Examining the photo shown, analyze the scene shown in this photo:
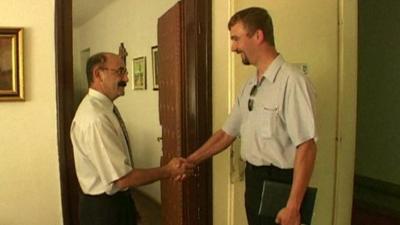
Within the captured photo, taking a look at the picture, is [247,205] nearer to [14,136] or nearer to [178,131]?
[178,131]

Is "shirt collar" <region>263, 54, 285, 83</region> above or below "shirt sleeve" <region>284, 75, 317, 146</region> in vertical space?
above

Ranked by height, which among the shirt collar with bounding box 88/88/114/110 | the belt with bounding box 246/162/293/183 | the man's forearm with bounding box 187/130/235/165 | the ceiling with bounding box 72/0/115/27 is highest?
the ceiling with bounding box 72/0/115/27

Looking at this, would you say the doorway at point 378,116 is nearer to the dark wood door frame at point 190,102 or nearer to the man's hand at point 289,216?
the dark wood door frame at point 190,102

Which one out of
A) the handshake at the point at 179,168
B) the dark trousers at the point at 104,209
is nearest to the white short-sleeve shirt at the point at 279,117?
the handshake at the point at 179,168

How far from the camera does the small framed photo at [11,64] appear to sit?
1.90m

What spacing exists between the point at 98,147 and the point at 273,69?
2.68 feet

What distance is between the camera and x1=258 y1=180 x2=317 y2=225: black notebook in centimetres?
157

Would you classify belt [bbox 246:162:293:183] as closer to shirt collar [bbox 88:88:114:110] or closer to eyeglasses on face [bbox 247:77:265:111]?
eyeglasses on face [bbox 247:77:265:111]

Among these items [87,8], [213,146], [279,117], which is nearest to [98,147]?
[213,146]

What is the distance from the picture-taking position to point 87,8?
13.0ft

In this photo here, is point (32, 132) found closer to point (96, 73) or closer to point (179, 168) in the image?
point (96, 73)

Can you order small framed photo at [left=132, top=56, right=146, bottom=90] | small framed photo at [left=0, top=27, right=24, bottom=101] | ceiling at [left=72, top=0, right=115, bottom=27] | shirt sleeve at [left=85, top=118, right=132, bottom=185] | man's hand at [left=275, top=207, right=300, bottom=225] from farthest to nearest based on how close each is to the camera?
small framed photo at [left=132, top=56, right=146, bottom=90], ceiling at [left=72, top=0, right=115, bottom=27], small framed photo at [left=0, top=27, right=24, bottom=101], shirt sleeve at [left=85, top=118, right=132, bottom=185], man's hand at [left=275, top=207, right=300, bottom=225]

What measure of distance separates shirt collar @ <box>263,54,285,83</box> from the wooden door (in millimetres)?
818

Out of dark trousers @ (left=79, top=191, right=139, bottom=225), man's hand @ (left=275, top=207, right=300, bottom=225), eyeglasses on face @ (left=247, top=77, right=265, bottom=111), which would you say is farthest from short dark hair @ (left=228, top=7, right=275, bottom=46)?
dark trousers @ (left=79, top=191, right=139, bottom=225)
